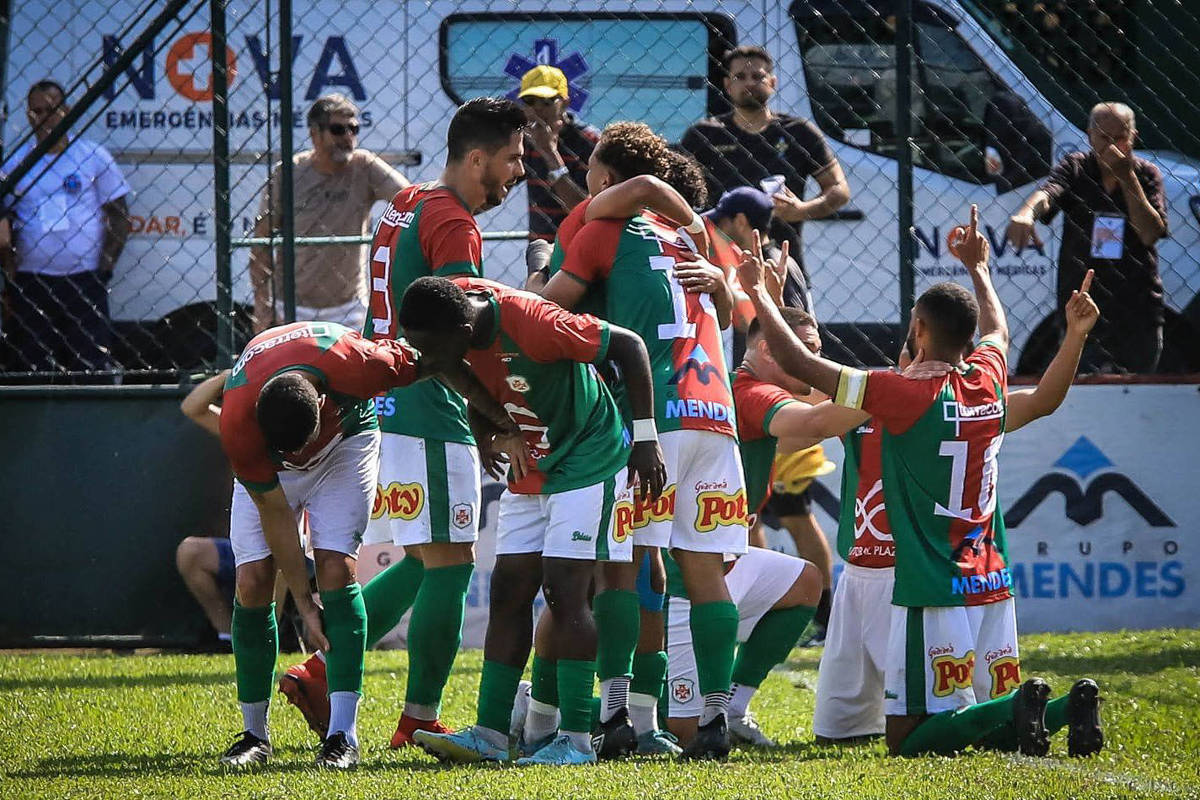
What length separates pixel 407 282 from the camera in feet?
17.9

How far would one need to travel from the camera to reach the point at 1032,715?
477cm

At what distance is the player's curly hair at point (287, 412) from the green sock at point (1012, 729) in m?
2.29

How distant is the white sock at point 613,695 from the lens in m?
5.14

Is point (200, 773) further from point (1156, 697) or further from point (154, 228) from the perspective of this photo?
point (154, 228)

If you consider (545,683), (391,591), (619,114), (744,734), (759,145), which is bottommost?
(744,734)

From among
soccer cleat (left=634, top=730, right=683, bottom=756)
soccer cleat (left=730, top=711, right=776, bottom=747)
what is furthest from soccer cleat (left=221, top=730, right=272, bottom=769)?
soccer cleat (left=730, top=711, right=776, bottom=747)

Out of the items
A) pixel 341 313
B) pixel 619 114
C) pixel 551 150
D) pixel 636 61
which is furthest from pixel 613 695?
pixel 636 61

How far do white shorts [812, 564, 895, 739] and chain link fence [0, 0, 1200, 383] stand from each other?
9.48 feet

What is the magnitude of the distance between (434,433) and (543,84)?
8.47 feet

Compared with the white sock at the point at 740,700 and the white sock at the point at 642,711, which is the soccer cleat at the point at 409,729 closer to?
the white sock at the point at 642,711

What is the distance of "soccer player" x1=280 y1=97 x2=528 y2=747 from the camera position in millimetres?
5258

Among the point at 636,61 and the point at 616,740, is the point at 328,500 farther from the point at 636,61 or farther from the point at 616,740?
the point at 636,61

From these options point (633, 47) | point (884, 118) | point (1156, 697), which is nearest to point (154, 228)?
point (633, 47)

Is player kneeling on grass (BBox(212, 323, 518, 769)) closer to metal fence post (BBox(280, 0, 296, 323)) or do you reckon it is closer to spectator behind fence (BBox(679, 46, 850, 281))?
metal fence post (BBox(280, 0, 296, 323))
